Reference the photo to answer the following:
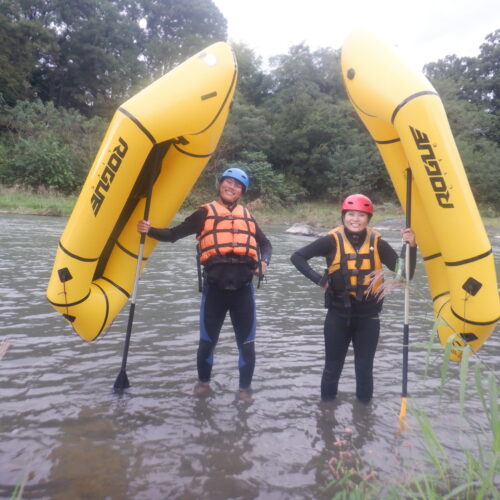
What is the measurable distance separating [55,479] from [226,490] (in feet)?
2.67

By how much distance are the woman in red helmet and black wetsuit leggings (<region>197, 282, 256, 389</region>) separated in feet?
1.57

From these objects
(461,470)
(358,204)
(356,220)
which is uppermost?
(358,204)

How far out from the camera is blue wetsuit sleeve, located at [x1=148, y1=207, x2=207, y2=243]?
3.35 m

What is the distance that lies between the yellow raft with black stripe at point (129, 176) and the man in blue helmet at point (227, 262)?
0.36 meters

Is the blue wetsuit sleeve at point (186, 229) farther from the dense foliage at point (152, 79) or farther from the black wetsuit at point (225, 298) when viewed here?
the dense foliage at point (152, 79)

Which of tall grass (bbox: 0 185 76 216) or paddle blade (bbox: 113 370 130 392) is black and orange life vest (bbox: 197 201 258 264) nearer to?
paddle blade (bbox: 113 370 130 392)

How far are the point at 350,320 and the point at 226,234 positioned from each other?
1003mm

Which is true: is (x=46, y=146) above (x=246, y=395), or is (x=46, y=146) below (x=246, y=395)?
above

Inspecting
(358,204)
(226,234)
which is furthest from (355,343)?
(226,234)

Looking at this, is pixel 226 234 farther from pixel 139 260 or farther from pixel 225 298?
pixel 139 260

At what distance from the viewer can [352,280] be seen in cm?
299

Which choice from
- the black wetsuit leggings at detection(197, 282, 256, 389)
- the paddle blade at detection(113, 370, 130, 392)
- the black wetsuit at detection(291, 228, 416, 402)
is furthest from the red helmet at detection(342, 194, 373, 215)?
the paddle blade at detection(113, 370, 130, 392)

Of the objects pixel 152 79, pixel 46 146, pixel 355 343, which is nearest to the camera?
pixel 355 343

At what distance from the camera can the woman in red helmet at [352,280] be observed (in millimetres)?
2994
